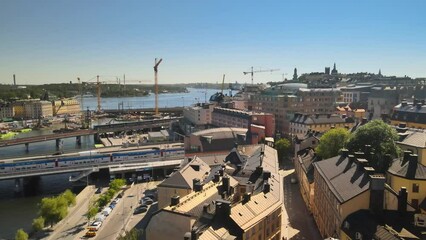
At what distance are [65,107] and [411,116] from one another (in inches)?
6268

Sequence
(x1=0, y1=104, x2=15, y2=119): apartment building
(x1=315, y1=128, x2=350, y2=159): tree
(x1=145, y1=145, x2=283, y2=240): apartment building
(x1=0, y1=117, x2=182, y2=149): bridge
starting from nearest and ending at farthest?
(x1=145, y1=145, x2=283, y2=240): apartment building → (x1=315, y1=128, x2=350, y2=159): tree → (x1=0, y1=117, x2=182, y2=149): bridge → (x1=0, y1=104, x2=15, y2=119): apartment building

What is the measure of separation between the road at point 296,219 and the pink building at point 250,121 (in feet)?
61.0

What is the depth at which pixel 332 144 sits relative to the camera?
42.2 meters

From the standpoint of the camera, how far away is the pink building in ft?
208

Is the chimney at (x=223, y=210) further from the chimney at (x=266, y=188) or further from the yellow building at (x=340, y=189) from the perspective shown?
the yellow building at (x=340, y=189)

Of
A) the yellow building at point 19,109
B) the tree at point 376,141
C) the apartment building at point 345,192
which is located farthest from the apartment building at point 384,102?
the yellow building at point 19,109

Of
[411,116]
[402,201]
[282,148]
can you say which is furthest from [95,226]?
[411,116]

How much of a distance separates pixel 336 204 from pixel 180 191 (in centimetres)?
1435

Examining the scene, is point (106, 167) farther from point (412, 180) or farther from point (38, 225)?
point (412, 180)

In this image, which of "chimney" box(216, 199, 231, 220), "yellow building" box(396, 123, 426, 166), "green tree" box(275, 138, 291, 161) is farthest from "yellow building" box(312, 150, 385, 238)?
"green tree" box(275, 138, 291, 161)

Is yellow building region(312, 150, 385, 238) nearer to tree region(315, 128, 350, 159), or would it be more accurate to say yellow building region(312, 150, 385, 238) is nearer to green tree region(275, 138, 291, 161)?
tree region(315, 128, 350, 159)

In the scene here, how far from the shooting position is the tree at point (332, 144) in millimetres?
41781

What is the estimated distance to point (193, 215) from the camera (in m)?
24.7

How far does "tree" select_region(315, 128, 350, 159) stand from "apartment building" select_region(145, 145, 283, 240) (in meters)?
11.5
